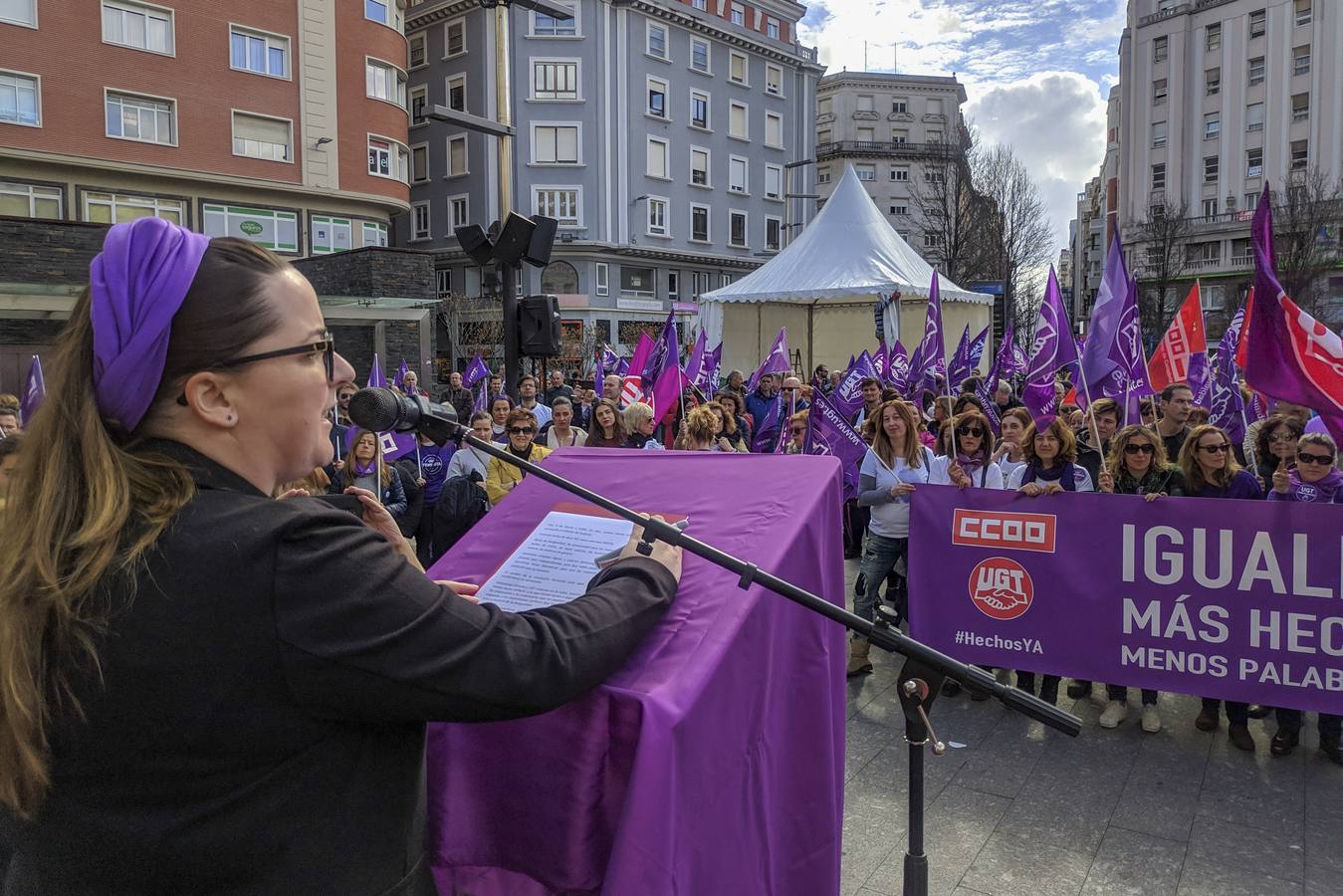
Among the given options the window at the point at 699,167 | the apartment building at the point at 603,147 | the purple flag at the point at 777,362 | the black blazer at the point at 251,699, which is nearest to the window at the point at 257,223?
the apartment building at the point at 603,147

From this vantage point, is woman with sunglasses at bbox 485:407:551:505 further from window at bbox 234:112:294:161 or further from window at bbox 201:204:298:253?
window at bbox 234:112:294:161

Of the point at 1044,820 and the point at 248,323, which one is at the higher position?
the point at 248,323

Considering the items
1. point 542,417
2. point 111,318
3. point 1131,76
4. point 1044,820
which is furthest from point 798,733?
point 1131,76

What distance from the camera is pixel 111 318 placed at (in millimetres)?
1218

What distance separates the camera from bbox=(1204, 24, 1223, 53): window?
6147 centimetres

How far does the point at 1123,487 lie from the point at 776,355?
33.1 feet

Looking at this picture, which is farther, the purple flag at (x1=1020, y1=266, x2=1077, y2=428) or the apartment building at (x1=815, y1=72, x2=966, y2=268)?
the apartment building at (x1=815, y1=72, x2=966, y2=268)

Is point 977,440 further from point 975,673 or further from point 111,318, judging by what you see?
point 111,318

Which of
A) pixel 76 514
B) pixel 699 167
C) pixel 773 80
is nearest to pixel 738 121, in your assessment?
pixel 773 80

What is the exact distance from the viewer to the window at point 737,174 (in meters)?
49.7

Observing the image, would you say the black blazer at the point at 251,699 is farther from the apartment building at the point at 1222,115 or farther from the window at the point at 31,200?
the apartment building at the point at 1222,115

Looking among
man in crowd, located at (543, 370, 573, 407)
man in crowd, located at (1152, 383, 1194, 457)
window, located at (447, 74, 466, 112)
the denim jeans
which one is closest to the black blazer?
the denim jeans

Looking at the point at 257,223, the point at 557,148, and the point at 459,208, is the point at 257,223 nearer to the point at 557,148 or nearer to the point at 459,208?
the point at 459,208

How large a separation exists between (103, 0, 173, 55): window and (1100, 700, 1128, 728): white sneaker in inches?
1259
